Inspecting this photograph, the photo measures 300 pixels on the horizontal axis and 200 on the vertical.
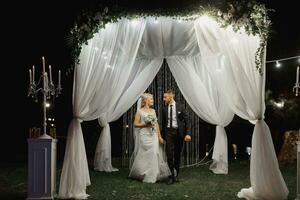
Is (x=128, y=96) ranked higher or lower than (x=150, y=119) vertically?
higher

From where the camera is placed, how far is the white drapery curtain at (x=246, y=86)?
230 inches

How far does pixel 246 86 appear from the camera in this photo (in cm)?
606

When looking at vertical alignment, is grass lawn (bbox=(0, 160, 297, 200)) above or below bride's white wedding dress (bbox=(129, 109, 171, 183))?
below

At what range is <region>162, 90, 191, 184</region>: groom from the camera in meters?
7.44

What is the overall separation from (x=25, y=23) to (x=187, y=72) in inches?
388

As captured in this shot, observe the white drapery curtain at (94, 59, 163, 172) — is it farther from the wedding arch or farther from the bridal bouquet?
the wedding arch

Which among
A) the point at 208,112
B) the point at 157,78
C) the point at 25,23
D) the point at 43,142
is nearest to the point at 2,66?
the point at 25,23

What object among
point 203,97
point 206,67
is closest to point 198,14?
point 206,67

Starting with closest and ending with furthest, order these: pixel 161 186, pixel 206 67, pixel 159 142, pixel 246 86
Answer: pixel 246 86 < pixel 206 67 < pixel 161 186 < pixel 159 142

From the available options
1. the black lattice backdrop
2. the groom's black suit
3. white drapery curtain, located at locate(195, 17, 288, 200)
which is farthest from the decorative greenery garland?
the black lattice backdrop

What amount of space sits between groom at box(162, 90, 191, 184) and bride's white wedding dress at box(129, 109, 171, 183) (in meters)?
0.19

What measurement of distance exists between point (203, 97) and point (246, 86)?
8.24 feet

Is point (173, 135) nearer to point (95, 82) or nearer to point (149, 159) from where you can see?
point (149, 159)

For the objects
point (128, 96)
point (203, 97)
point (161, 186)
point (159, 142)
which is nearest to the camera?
point (161, 186)
